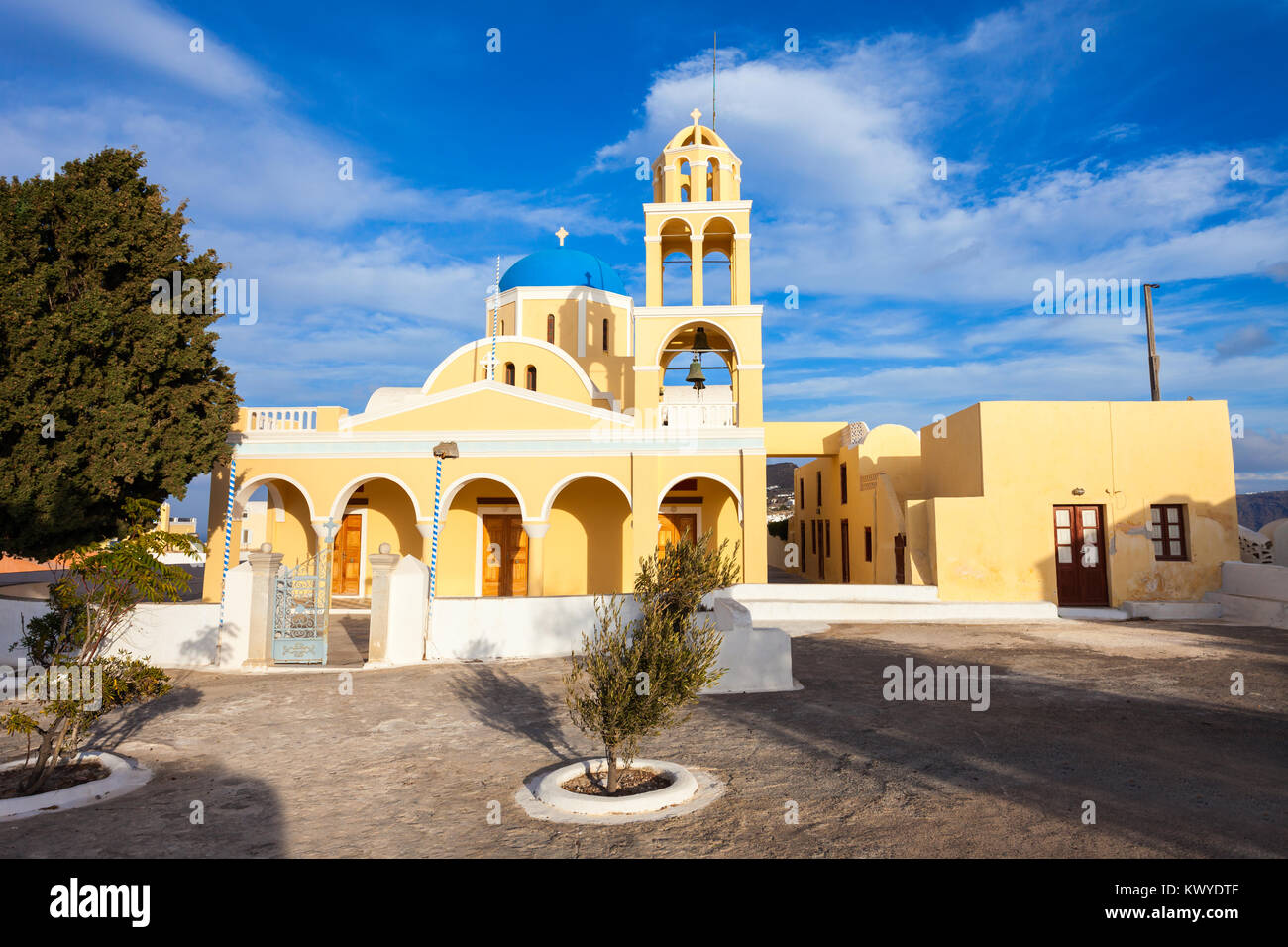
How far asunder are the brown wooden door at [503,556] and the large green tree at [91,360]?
19.7 ft

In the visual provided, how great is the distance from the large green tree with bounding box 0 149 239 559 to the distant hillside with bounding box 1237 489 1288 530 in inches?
3654

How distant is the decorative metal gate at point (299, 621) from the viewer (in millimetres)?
10453

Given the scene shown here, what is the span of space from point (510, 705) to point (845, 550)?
15.4m

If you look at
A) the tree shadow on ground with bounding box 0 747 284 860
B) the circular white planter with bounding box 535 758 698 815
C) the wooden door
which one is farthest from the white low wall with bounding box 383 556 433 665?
the wooden door

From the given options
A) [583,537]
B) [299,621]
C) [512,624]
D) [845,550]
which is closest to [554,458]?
[583,537]


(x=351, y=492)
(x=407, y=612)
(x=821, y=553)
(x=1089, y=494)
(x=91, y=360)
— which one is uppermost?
(x=91, y=360)

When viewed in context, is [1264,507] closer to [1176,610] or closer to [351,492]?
[1176,610]

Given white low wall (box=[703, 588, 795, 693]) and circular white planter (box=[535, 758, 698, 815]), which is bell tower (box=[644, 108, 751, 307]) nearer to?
white low wall (box=[703, 588, 795, 693])

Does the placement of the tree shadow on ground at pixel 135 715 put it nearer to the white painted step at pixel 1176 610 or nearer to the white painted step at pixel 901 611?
the white painted step at pixel 901 611

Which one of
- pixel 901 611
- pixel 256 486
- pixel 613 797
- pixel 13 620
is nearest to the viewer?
pixel 613 797

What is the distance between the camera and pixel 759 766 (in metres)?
5.80

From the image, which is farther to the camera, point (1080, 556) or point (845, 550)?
point (845, 550)

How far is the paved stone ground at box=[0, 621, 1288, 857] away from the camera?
4.31 m

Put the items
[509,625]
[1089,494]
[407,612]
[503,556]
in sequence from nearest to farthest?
[407,612]
[509,625]
[1089,494]
[503,556]
